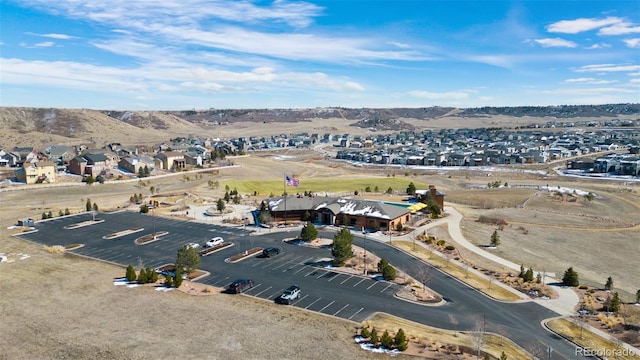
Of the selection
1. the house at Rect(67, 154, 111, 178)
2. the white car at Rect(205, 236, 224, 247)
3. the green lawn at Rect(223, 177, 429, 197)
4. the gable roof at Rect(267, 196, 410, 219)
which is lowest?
the white car at Rect(205, 236, 224, 247)

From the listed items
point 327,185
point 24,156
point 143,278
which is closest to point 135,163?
point 24,156

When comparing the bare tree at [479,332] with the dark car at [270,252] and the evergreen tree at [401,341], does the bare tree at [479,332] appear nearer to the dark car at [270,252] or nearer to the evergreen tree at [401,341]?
the evergreen tree at [401,341]

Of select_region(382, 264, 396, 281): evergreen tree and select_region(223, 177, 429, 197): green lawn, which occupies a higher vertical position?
select_region(223, 177, 429, 197): green lawn

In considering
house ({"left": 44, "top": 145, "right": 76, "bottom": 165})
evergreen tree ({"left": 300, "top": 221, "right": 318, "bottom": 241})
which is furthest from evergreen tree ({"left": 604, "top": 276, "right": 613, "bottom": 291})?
house ({"left": 44, "top": 145, "right": 76, "bottom": 165})

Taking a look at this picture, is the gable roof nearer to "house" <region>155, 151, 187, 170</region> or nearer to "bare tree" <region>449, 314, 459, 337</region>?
"bare tree" <region>449, 314, 459, 337</region>

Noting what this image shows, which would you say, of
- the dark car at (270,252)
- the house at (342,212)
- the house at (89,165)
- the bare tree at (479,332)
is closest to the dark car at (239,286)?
the dark car at (270,252)
